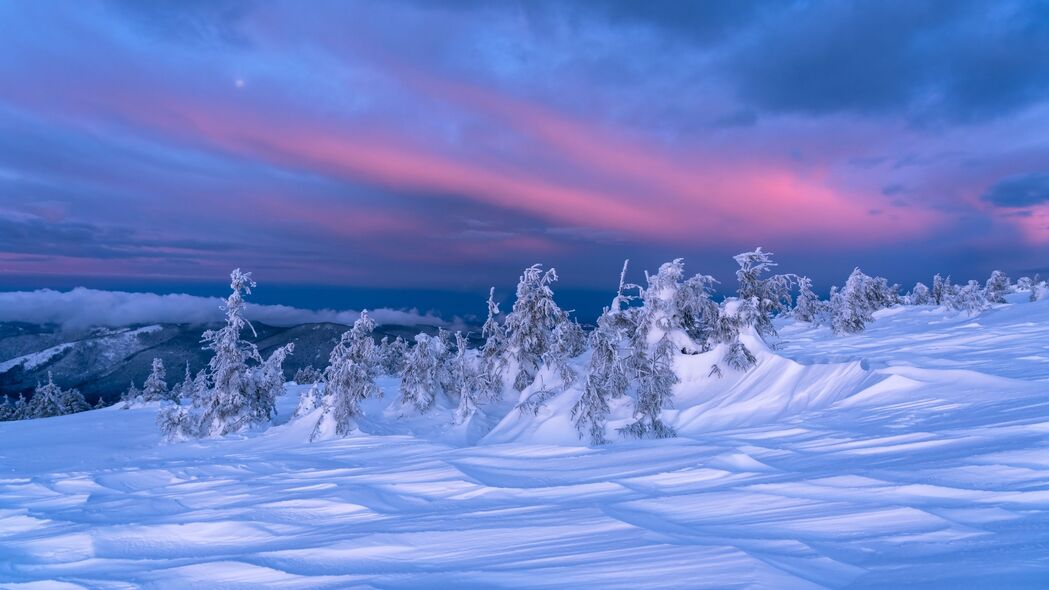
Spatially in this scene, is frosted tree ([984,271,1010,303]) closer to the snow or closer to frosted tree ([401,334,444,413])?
the snow

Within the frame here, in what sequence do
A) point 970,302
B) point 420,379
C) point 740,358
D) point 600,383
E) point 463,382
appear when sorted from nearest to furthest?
point 600,383, point 740,358, point 463,382, point 420,379, point 970,302

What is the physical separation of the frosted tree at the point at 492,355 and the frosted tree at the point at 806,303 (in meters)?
22.6

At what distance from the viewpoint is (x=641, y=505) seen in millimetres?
5570

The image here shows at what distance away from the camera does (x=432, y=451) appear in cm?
1111

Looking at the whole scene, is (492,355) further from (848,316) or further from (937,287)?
(937,287)

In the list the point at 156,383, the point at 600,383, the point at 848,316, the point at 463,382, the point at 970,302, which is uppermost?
the point at 970,302

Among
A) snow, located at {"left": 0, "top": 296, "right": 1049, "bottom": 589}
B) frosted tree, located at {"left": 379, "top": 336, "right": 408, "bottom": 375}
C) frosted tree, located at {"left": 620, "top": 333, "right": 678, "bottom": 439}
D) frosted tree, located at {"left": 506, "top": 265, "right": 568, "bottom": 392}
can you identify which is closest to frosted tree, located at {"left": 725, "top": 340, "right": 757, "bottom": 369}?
snow, located at {"left": 0, "top": 296, "right": 1049, "bottom": 589}

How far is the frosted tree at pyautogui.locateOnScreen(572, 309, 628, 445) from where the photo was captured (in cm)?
1286

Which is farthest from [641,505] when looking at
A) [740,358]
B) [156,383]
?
[156,383]

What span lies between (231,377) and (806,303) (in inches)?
1224

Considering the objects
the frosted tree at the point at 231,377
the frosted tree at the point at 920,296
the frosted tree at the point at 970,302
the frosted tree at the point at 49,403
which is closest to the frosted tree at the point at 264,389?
the frosted tree at the point at 231,377

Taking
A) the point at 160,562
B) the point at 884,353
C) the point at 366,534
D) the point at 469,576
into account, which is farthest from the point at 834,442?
Answer: the point at 884,353

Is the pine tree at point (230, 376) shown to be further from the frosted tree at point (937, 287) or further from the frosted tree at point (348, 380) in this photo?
the frosted tree at point (937, 287)

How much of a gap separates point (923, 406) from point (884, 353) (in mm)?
8526
